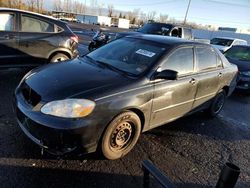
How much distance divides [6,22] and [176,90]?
436 centimetres

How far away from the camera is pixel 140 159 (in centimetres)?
343

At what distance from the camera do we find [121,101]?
3.11 m

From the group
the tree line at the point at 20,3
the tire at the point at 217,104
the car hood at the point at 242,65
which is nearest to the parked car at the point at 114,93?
the tire at the point at 217,104

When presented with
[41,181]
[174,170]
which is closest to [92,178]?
[41,181]

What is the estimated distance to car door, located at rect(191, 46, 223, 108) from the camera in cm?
445

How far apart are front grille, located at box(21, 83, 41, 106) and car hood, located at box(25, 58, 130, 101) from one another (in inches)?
1.7

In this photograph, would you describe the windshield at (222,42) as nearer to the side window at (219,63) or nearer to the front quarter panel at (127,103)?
the side window at (219,63)

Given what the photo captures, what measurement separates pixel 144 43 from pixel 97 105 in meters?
1.74

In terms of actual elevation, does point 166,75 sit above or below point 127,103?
above

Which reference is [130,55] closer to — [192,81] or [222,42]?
[192,81]

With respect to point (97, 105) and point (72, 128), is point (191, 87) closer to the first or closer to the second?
point (97, 105)

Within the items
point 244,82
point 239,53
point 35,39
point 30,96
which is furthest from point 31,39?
point 239,53

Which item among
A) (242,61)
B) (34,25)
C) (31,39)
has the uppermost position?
(34,25)

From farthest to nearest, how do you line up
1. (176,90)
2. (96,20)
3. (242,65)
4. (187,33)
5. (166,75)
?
(96,20) < (187,33) < (242,65) < (176,90) < (166,75)
